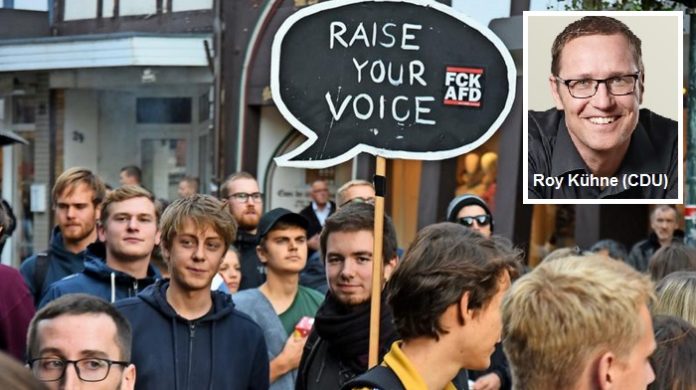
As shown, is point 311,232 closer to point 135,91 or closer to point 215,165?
point 215,165

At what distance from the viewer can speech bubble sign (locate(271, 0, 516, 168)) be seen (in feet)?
18.7

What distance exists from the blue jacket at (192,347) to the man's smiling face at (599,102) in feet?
5.02

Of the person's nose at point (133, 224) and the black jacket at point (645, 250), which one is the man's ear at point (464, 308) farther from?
the black jacket at point (645, 250)

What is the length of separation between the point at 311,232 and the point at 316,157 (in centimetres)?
532

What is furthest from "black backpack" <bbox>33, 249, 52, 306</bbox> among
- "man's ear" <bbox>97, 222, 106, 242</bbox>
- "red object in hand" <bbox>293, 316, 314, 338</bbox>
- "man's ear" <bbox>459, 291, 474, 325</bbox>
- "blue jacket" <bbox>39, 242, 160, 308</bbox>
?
"man's ear" <bbox>459, 291, 474, 325</bbox>

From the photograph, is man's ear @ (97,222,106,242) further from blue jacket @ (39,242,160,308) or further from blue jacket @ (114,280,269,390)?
blue jacket @ (114,280,269,390)

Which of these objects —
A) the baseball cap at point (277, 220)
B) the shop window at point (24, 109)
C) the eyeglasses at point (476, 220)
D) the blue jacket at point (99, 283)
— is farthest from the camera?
the shop window at point (24, 109)

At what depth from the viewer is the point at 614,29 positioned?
5965 mm

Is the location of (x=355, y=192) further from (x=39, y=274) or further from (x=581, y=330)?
(x=581, y=330)

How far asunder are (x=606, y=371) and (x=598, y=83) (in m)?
2.46

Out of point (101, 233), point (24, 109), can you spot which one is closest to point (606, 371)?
point (101, 233)

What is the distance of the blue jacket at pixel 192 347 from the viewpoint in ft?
18.6

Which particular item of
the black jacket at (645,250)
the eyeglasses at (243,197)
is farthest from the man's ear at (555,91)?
the black jacket at (645,250)

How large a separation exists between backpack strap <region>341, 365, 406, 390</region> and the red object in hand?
109 inches
